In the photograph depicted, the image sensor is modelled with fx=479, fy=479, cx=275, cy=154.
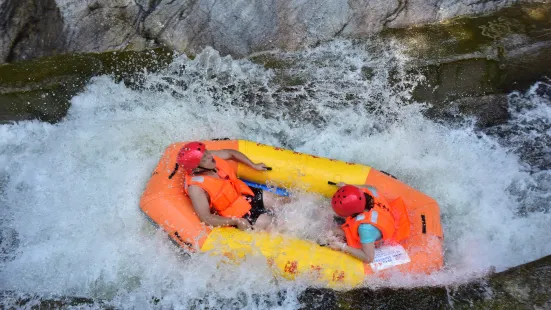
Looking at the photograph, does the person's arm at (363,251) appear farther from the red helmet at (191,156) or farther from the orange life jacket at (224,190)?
the red helmet at (191,156)

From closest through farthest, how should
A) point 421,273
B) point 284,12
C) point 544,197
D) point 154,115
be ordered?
1. point 421,273
2. point 544,197
3. point 154,115
4. point 284,12

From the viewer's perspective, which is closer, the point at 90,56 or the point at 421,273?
the point at 421,273

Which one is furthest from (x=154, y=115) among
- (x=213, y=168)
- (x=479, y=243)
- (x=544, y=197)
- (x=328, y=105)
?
(x=544, y=197)

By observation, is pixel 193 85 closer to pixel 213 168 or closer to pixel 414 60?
pixel 213 168

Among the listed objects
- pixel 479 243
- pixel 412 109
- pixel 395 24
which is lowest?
pixel 479 243

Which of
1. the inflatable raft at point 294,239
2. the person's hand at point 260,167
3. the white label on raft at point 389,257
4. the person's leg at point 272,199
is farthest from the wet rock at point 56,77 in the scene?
the white label on raft at point 389,257

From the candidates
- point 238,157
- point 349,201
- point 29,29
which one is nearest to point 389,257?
point 349,201

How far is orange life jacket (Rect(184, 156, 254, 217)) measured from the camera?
4781 mm

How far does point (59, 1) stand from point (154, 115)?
2134mm

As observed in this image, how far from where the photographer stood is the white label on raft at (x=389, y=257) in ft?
14.8

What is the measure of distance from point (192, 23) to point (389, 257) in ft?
14.2

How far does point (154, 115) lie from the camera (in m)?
6.33

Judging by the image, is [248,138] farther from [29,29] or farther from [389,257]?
[29,29]

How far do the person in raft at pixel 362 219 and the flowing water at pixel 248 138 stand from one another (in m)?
0.47
